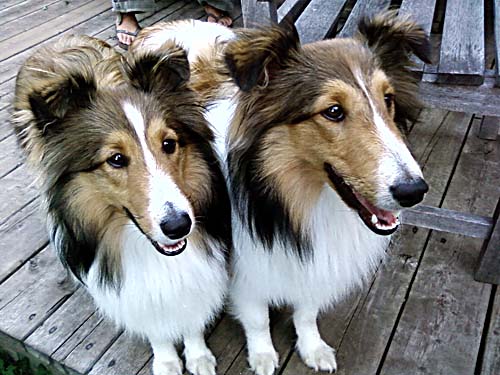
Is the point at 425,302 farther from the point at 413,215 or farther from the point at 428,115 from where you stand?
the point at 428,115

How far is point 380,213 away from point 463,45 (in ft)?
3.15

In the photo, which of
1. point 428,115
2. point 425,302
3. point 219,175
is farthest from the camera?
point 428,115

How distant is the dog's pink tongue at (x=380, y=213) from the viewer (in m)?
1.61

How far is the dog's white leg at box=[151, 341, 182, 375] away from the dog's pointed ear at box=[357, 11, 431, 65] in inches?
51.5

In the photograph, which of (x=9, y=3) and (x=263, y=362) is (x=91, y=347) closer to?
(x=263, y=362)

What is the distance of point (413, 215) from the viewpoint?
7.98 ft

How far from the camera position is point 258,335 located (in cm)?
215

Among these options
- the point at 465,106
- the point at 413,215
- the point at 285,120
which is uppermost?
the point at 285,120

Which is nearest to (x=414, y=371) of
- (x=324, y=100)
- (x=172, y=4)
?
(x=324, y=100)

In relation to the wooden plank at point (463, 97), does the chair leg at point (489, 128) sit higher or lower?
lower

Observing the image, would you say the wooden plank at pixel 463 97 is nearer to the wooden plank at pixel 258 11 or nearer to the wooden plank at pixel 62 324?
the wooden plank at pixel 258 11

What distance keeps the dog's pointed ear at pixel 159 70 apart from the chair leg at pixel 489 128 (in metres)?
2.11

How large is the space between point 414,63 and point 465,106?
25 cm

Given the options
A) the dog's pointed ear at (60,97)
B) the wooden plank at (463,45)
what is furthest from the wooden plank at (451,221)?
the dog's pointed ear at (60,97)
